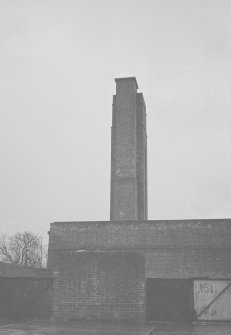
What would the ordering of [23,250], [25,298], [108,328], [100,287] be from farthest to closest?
[23,250] → [25,298] → [100,287] → [108,328]

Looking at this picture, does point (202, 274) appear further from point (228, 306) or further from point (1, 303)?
point (1, 303)

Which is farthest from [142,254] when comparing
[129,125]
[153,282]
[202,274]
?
[129,125]

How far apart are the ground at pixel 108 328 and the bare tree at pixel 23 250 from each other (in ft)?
147

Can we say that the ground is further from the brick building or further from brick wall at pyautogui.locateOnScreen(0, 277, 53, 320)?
brick wall at pyautogui.locateOnScreen(0, 277, 53, 320)

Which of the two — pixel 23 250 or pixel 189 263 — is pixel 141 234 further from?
pixel 23 250

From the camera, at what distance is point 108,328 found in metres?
9.27

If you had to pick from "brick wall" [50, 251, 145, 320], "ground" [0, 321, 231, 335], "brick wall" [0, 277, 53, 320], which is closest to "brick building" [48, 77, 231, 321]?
"brick wall" [50, 251, 145, 320]

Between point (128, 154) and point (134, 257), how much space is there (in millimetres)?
15692

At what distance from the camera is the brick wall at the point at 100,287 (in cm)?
1067

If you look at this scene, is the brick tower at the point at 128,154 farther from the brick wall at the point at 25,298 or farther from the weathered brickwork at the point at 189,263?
the brick wall at the point at 25,298

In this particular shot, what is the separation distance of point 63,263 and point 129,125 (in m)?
16.6

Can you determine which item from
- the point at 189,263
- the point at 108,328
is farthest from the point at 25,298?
the point at 189,263

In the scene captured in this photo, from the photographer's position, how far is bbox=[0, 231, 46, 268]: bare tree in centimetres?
5488

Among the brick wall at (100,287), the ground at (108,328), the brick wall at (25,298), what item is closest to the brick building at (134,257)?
the brick wall at (100,287)
